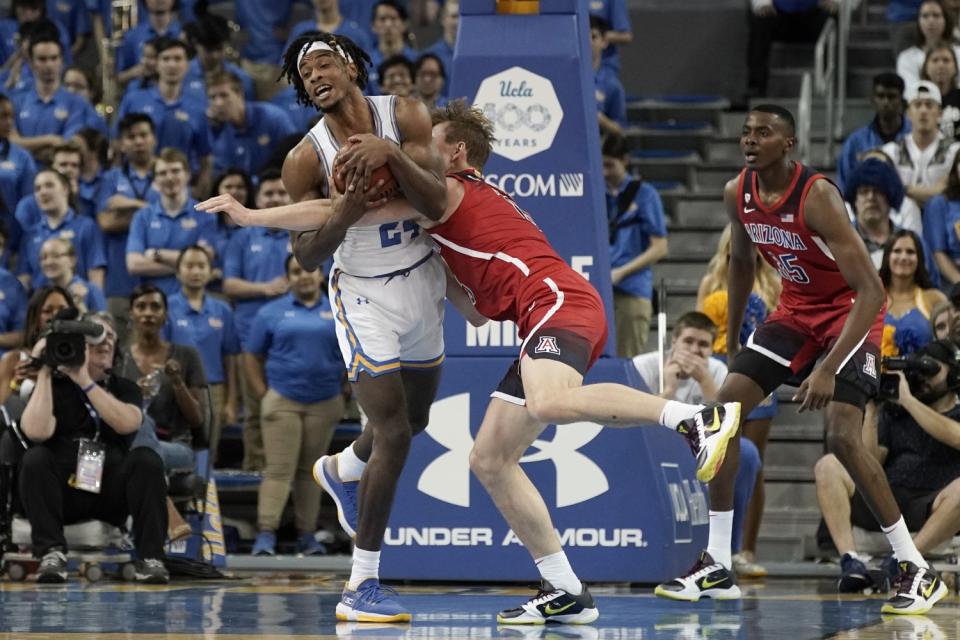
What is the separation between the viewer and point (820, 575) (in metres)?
9.10

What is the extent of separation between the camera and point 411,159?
6.31 m

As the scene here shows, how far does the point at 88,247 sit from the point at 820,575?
569 centimetres

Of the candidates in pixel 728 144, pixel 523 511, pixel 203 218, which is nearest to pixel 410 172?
pixel 523 511

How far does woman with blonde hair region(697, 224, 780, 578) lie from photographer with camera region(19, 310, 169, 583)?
3059 millimetres

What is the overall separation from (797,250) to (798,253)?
1.0 inches

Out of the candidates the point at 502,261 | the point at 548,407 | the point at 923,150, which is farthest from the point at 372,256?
the point at 923,150

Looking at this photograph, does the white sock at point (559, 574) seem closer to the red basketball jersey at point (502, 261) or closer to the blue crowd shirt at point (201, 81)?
the red basketball jersey at point (502, 261)

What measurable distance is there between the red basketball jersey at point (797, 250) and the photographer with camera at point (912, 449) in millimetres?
1106

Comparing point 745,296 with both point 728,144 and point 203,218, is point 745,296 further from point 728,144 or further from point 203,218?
point 728,144

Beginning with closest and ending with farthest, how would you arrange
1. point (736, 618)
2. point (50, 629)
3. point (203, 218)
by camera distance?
point (50, 629) < point (736, 618) < point (203, 218)

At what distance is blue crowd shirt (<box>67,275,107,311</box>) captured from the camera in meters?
10.6

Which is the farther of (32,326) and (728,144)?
(728,144)

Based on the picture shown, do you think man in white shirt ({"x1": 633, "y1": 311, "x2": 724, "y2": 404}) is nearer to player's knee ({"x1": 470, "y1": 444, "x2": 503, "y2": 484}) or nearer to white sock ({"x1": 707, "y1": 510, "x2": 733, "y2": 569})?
white sock ({"x1": 707, "y1": 510, "x2": 733, "y2": 569})

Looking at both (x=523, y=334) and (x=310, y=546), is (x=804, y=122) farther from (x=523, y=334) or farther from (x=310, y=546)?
(x=523, y=334)
